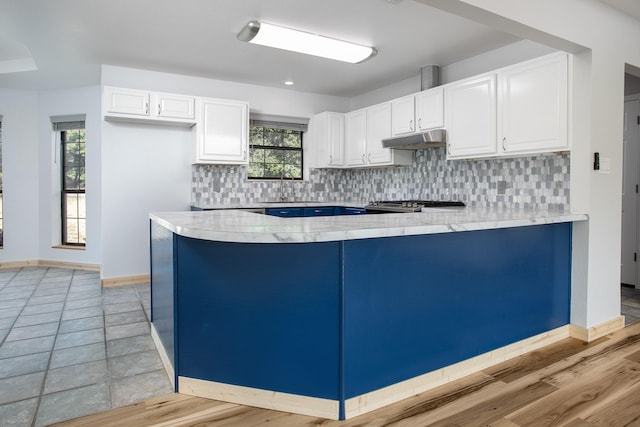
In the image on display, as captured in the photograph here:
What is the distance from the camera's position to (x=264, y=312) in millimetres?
1899

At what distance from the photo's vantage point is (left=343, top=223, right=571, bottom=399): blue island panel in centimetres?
188

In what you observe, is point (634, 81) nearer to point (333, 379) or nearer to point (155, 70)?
point (333, 379)

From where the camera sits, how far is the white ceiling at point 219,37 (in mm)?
3039

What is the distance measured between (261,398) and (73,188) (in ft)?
16.5

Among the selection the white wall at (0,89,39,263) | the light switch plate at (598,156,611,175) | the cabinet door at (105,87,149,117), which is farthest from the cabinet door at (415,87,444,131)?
the white wall at (0,89,39,263)

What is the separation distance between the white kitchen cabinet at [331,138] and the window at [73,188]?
3239 mm

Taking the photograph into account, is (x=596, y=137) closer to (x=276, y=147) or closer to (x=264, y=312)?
(x=264, y=312)

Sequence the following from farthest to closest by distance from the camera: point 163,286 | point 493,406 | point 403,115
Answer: point 403,115, point 163,286, point 493,406

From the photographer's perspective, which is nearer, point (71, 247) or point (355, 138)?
point (355, 138)

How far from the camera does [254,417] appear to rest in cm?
186

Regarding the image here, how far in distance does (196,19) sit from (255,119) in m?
2.06

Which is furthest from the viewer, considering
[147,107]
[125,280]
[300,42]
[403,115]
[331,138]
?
[331,138]

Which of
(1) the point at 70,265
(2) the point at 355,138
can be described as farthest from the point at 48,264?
(2) the point at 355,138

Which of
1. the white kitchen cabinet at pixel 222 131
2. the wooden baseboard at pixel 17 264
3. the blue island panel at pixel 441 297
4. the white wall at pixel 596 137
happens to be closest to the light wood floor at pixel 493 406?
the blue island panel at pixel 441 297
